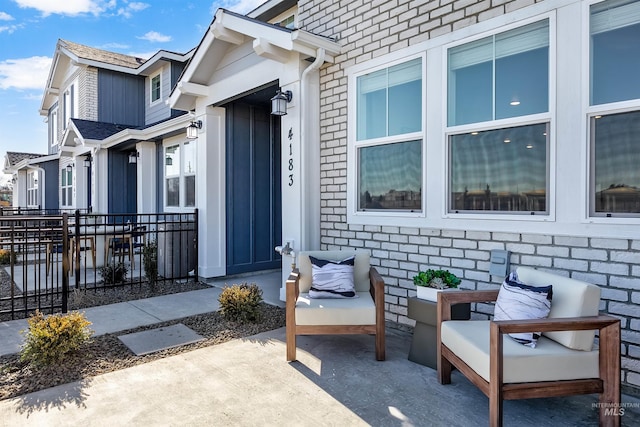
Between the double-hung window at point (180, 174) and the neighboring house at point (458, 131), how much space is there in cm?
209

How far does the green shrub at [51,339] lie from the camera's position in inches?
122

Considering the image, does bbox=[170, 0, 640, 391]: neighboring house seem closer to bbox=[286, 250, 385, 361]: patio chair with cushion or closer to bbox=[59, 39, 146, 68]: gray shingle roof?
bbox=[286, 250, 385, 361]: patio chair with cushion

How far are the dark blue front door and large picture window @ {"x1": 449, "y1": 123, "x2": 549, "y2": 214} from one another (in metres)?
3.98

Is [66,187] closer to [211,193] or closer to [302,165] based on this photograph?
[211,193]

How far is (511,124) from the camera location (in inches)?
132

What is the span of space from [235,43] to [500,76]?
13.0ft

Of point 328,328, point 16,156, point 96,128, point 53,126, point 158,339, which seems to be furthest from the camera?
point 16,156

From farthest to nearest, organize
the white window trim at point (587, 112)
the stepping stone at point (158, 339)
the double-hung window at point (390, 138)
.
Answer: the double-hung window at point (390, 138)
the stepping stone at point (158, 339)
the white window trim at point (587, 112)

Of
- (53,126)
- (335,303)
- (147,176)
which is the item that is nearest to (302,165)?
(335,303)

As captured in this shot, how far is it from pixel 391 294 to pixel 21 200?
75.0ft

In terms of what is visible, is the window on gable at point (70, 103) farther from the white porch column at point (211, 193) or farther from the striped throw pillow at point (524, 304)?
the striped throw pillow at point (524, 304)

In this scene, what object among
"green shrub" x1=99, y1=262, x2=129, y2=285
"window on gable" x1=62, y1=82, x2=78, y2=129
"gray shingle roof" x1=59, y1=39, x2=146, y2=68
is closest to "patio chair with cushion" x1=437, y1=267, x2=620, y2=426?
"green shrub" x1=99, y1=262, x2=129, y2=285

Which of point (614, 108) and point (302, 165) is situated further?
point (302, 165)

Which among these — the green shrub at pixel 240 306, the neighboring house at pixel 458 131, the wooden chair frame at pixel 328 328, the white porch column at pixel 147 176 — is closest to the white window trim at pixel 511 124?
the neighboring house at pixel 458 131
